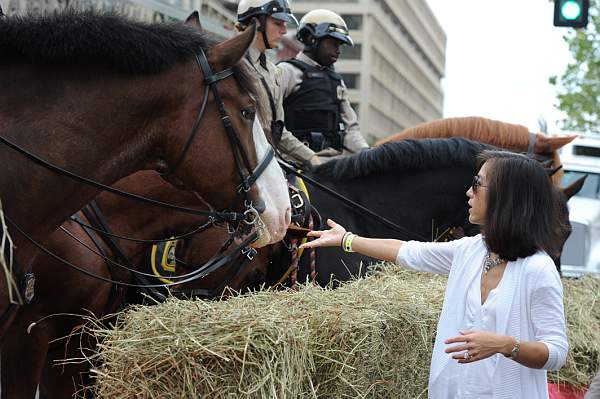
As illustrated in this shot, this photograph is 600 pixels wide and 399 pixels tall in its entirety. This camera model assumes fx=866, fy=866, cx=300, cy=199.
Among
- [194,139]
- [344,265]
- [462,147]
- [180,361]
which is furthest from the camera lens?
[462,147]

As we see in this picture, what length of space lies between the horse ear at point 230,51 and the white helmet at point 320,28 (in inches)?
129

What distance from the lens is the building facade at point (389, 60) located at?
238 ft

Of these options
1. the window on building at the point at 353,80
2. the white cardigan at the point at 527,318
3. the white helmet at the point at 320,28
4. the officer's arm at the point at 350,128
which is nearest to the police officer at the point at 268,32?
the white helmet at the point at 320,28

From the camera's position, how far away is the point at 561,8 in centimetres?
1101

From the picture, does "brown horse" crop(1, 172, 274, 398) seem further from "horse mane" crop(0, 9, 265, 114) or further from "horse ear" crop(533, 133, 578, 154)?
"horse ear" crop(533, 133, 578, 154)

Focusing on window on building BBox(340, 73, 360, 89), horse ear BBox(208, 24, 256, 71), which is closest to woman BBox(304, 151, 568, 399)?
horse ear BBox(208, 24, 256, 71)

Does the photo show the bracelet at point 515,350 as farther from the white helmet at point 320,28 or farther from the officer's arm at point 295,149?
the white helmet at point 320,28

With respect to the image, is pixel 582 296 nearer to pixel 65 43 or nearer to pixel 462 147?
pixel 462 147

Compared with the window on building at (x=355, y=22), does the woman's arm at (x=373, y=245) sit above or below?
above

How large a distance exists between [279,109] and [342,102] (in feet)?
3.42

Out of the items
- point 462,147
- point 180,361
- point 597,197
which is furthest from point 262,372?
point 597,197

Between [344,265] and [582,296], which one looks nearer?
[344,265]

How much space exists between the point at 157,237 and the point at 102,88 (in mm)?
1764

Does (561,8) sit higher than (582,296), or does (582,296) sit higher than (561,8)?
(561,8)
